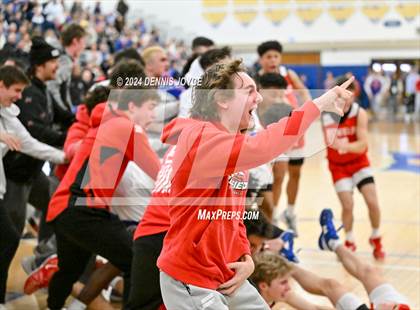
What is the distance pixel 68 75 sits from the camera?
27.7 ft

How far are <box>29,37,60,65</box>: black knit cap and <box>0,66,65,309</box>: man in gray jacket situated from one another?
3.01ft

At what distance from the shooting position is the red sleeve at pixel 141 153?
16.9 feet

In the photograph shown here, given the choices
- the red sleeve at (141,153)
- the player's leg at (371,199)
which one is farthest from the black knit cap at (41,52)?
the player's leg at (371,199)

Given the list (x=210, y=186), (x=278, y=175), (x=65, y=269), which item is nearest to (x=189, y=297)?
(x=210, y=186)

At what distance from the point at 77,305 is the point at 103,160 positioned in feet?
4.24

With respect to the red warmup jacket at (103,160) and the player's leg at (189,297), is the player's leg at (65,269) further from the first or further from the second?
the player's leg at (189,297)

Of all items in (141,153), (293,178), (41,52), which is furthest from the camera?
(293,178)

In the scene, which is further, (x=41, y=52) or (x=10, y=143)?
(x=41, y=52)

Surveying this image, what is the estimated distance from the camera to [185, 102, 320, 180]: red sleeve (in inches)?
129

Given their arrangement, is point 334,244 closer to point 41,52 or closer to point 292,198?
point 292,198

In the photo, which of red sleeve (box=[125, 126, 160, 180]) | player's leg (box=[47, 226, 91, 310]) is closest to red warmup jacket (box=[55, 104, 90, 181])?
player's leg (box=[47, 226, 91, 310])

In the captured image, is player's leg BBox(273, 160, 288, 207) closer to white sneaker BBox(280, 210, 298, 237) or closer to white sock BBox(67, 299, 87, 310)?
white sneaker BBox(280, 210, 298, 237)

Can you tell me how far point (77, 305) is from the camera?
19.4 feet

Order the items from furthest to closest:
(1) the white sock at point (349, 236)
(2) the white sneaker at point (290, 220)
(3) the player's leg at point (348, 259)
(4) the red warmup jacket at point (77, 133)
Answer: (2) the white sneaker at point (290, 220) → (1) the white sock at point (349, 236) → (4) the red warmup jacket at point (77, 133) → (3) the player's leg at point (348, 259)
